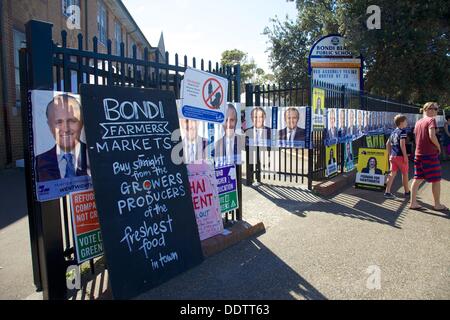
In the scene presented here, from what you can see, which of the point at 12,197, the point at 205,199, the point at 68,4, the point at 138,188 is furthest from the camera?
the point at 68,4

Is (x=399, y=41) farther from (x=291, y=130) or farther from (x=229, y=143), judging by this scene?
(x=229, y=143)

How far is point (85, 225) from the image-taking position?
3375 millimetres

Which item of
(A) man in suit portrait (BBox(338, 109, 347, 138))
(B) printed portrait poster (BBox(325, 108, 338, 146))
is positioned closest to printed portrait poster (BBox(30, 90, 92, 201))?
(B) printed portrait poster (BBox(325, 108, 338, 146))

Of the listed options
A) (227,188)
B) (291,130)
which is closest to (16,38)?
(291,130)

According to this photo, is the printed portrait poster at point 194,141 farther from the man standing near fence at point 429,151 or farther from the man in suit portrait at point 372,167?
the man in suit portrait at point 372,167

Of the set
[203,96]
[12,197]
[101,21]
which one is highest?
[101,21]

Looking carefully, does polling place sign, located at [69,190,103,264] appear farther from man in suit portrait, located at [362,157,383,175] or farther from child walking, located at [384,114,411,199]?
man in suit portrait, located at [362,157,383,175]

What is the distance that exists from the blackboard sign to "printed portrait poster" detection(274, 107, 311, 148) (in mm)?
4363

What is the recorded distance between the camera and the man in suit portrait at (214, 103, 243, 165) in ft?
16.1

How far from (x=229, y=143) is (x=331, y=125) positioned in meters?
4.35

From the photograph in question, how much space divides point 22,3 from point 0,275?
10.8 meters
